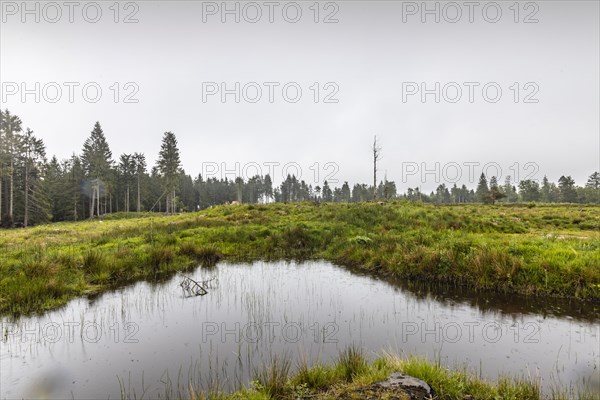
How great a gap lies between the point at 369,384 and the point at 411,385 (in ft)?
1.86

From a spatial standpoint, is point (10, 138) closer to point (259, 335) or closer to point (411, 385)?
point (259, 335)

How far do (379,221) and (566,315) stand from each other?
13.3 m

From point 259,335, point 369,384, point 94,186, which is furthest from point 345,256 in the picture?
point 94,186

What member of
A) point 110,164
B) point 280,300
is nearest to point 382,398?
point 280,300

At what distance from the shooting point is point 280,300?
873cm

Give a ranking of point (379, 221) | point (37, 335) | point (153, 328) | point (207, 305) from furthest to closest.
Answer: point (379, 221) → point (207, 305) → point (153, 328) → point (37, 335)

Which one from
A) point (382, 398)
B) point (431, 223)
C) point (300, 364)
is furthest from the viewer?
point (431, 223)

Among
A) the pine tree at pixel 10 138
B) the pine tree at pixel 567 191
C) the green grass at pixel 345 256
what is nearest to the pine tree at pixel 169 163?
the pine tree at pixel 10 138

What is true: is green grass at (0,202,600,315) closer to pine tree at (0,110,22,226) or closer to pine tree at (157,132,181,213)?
pine tree at (0,110,22,226)

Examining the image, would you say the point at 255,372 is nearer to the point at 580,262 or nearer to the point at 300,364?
the point at 300,364

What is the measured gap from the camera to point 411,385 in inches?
157

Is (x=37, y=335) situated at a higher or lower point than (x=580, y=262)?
lower

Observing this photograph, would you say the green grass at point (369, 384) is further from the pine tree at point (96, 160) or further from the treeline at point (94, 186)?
the pine tree at point (96, 160)

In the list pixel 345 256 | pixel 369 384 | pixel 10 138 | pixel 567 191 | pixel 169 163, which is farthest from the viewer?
pixel 567 191
